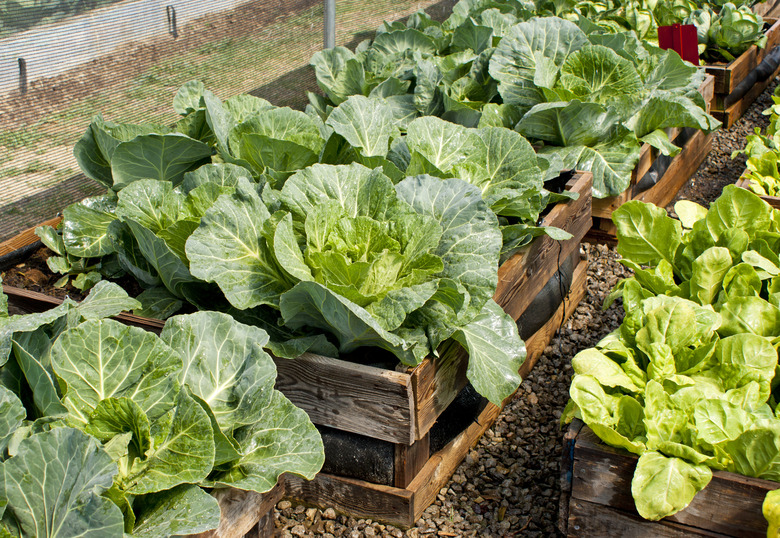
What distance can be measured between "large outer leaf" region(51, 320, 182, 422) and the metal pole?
308cm

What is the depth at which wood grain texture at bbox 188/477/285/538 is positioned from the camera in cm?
154

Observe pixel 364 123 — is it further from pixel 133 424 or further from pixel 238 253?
pixel 133 424

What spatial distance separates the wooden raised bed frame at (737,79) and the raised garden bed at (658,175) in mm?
142

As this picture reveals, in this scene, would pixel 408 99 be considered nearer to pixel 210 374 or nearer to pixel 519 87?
pixel 519 87

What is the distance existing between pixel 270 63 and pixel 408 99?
80cm

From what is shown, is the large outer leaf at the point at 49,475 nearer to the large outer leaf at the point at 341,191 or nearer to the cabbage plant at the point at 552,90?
the large outer leaf at the point at 341,191

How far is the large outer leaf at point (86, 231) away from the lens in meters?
2.63

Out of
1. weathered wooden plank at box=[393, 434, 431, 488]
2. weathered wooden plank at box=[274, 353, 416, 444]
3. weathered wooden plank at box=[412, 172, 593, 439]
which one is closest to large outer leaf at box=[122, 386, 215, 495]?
weathered wooden plank at box=[274, 353, 416, 444]

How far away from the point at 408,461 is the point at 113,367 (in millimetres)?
998

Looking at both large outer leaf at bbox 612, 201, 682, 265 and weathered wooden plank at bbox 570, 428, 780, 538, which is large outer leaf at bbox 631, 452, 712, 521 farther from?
large outer leaf at bbox 612, 201, 682, 265

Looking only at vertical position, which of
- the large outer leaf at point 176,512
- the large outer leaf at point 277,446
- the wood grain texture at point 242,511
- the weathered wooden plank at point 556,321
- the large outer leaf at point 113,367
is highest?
the large outer leaf at point 113,367

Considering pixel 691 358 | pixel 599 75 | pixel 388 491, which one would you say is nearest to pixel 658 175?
pixel 599 75

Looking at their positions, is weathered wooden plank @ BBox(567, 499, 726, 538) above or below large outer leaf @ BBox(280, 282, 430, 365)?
below

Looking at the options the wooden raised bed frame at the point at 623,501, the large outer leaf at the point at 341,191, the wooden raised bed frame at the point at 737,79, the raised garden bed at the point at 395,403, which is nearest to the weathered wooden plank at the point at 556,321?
the raised garden bed at the point at 395,403
